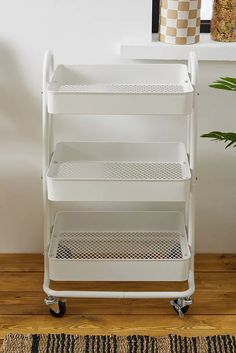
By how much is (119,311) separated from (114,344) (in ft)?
0.64

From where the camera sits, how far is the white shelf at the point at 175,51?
2.40 metres

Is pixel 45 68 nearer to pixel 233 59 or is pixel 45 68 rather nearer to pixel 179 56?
pixel 179 56

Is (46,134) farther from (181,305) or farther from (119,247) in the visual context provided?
(181,305)

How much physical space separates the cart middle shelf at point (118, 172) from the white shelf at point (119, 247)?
0.71 ft

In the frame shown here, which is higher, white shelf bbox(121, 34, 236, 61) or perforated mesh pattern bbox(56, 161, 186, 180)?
white shelf bbox(121, 34, 236, 61)

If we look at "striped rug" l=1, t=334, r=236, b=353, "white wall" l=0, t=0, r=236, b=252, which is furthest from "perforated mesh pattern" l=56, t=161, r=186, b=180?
"striped rug" l=1, t=334, r=236, b=353

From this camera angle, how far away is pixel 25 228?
2.74m

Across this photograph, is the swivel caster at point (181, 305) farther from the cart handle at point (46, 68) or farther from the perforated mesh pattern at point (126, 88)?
the cart handle at point (46, 68)

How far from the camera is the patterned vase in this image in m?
2.42

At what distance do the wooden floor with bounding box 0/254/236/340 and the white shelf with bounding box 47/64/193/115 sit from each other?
739mm

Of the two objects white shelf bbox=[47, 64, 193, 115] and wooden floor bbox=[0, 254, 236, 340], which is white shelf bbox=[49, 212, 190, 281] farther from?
white shelf bbox=[47, 64, 193, 115]

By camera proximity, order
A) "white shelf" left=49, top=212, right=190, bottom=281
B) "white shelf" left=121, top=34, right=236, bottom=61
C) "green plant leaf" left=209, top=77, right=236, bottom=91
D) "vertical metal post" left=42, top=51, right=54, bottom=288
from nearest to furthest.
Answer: "green plant leaf" left=209, top=77, right=236, bottom=91 → "vertical metal post" left=42, top=51, right=54, bottom=288 → "white shelf" left=49, top=212, right=190, bottom=281 → "white shelf" left=121, top=34, right=236, bottom=61

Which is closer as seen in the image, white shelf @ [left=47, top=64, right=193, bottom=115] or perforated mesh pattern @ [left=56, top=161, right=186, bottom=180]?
white shelf @ [left=47, top=64, right=193, bottom=115]

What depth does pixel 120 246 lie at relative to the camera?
2.47m
